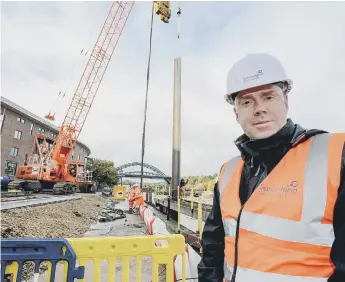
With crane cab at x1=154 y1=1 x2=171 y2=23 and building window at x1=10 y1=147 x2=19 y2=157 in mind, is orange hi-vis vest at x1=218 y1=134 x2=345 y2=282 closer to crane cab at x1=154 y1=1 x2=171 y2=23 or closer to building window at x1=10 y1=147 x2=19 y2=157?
crane cab at x1=154 y1=1 x2=171 y2=23

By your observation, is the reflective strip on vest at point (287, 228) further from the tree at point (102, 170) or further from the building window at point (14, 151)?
the tree at point (102, 170)

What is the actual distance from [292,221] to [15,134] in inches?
1461

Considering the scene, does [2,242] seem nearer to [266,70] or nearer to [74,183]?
[266,70]

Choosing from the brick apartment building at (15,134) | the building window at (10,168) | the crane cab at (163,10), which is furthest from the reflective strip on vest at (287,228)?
the building window at (10,168)

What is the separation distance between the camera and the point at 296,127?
1.43m

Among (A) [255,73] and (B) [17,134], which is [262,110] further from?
(B) [17,134]

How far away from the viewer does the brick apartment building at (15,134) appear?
2984cm

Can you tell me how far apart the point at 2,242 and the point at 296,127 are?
2.09 m

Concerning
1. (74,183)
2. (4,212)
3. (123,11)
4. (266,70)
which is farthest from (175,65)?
(123,11)

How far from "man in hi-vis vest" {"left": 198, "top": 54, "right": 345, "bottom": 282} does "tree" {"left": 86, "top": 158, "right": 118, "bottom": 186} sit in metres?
56.1

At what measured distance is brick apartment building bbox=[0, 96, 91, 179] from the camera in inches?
1175

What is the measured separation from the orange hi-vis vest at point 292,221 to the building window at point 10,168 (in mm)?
35107

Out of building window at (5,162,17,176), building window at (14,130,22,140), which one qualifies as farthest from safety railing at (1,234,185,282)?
building window at (14,130,22,140)

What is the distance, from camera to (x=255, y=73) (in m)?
1.52
